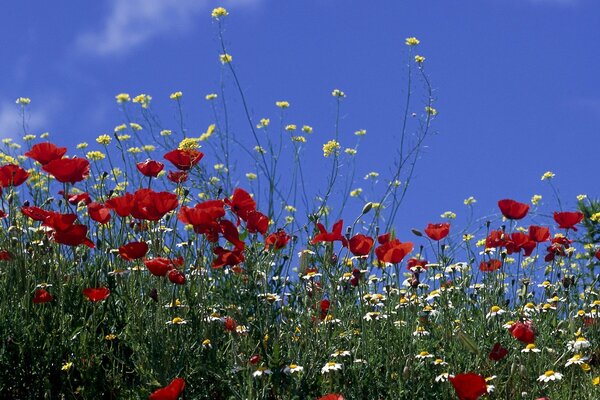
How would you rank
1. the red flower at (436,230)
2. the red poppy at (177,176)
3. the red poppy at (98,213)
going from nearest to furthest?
the red poppy at (98,213) → the red flower at (436,230) → the red poppy at (177,176)

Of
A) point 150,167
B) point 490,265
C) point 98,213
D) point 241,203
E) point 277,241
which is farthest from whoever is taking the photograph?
point 490,265

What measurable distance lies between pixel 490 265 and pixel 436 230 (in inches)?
29.6

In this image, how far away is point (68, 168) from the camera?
425 cm

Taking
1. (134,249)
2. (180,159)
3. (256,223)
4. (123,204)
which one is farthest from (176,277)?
(180,159)

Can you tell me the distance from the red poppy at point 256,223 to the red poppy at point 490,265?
1320 millimetres

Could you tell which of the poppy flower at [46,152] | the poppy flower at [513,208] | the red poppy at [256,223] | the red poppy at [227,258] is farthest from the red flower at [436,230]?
the poppy flower at [46,152]

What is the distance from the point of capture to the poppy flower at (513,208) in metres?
4.64

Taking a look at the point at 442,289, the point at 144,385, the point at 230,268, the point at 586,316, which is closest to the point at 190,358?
the point at 144,385

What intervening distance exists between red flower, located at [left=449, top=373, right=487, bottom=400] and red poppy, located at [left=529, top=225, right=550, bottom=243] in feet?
6.14

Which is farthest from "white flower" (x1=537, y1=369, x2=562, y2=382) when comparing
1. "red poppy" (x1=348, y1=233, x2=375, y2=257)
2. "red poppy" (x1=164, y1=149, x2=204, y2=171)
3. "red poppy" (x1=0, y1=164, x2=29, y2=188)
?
"red poppy" (x1=0, y1=164, x2=29, y2=188)

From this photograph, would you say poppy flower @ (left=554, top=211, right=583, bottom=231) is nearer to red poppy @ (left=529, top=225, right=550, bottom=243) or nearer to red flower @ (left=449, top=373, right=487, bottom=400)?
red poppy @ (left=529, top=225, right=550, bottom=243)

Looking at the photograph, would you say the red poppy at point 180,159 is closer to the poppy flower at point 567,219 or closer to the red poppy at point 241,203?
the red poppy at point 241,203

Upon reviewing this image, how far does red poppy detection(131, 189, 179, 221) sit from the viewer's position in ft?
12.0

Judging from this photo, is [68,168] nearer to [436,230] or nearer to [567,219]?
[436,230]
